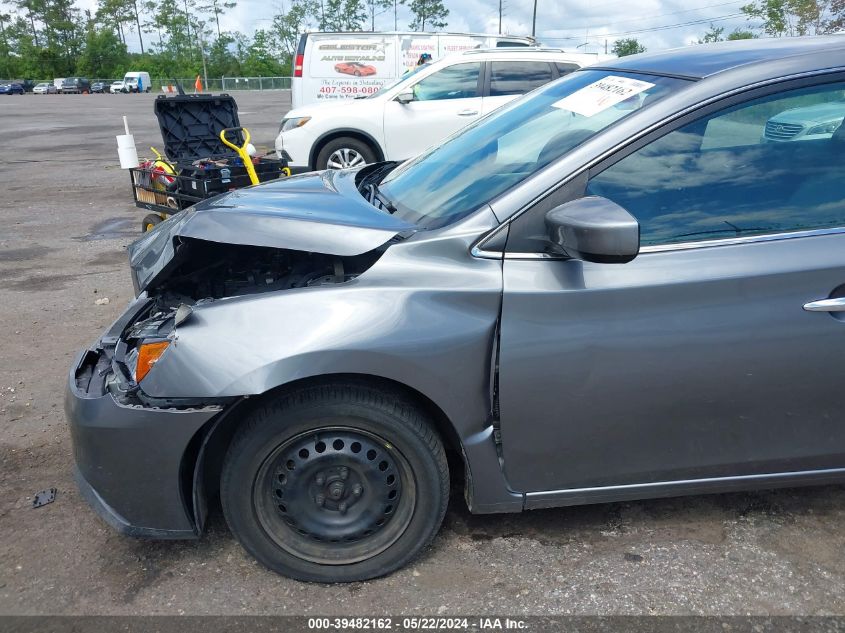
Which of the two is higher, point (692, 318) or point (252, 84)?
point (252, 84)

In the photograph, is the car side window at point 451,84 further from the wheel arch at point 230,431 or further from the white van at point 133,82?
the white van at point 133,82

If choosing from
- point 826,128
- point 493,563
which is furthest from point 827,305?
point 493,563

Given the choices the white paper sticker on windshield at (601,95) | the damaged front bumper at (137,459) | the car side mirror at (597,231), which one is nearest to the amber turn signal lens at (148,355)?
the damaged front bumper at (137,459)

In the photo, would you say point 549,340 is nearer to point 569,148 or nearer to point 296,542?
point 569,148

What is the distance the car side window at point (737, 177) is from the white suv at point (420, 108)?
7.37 meters

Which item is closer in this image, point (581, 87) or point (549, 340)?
point (549, 340)

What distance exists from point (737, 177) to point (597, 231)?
2.28 feet

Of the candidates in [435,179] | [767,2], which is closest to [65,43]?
[767,2]

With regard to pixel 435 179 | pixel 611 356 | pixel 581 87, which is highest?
pixel 581 87

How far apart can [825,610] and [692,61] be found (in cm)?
196

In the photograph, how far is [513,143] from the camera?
2859 mm

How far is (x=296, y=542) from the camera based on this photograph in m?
2.48

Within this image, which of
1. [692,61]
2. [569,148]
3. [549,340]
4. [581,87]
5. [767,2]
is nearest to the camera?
[549,340]

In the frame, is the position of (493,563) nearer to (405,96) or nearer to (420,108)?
(420,108)
